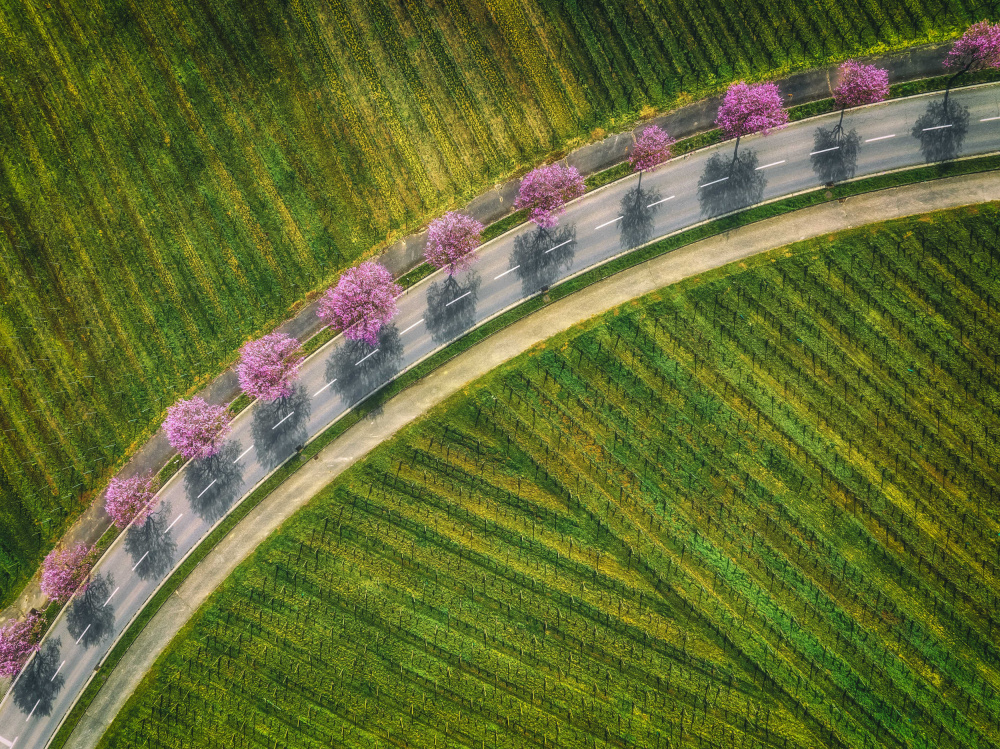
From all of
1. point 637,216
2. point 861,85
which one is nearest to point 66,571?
point 637,216

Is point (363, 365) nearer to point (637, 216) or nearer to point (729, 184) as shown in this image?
point (637, 216)

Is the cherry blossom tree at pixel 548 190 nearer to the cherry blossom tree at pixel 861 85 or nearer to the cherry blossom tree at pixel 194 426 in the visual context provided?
the cherry blossom tree at pixel 861 85

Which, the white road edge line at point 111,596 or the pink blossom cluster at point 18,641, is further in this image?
the white road edge line at point 111,596

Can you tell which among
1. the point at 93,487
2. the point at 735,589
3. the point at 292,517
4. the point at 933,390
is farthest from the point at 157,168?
the point at 933,390

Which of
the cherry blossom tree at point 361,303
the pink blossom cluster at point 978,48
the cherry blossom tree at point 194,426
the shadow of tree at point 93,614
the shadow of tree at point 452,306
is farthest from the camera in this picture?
the shadow of tree at point 93,614

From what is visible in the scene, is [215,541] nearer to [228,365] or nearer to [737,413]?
[228,365]

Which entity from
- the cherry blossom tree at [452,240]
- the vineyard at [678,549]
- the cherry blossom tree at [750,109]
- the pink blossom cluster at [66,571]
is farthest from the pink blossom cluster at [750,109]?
the pink blossom cluster at [66,571]
